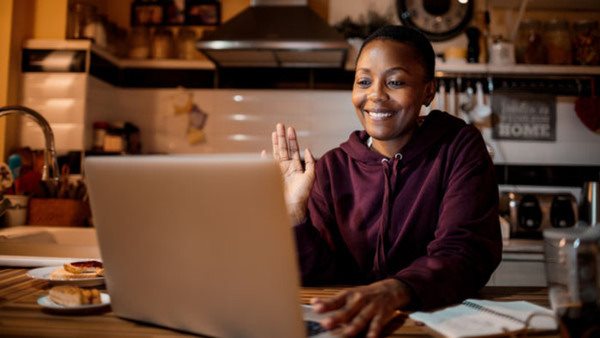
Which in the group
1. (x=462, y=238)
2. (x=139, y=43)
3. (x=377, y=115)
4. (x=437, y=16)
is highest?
(x=437, y=16)

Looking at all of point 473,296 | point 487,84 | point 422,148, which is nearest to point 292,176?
point 422,148

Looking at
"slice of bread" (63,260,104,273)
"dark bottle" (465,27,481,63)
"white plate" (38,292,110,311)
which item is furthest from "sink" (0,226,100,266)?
"dark bottle" (465,27,481,63)

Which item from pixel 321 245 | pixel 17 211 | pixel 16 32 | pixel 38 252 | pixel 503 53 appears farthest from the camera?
pixel 503 53

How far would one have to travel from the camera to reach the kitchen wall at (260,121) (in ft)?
9.93

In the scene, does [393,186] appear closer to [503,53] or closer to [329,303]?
[329,303]

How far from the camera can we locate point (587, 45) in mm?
2965

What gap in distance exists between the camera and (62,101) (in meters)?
2.71

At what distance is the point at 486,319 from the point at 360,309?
0.62 feet

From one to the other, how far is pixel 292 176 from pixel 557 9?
268 centimetres

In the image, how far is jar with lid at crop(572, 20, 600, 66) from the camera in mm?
2961

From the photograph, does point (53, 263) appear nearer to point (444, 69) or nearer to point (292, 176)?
point (292, 176)

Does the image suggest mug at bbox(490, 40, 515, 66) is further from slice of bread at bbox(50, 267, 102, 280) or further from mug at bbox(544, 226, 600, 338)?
slice of bread at bbox(50, 267, 102, 280)

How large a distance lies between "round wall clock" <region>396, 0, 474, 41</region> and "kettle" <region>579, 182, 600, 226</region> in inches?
45.4

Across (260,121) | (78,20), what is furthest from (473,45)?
(78,20)
